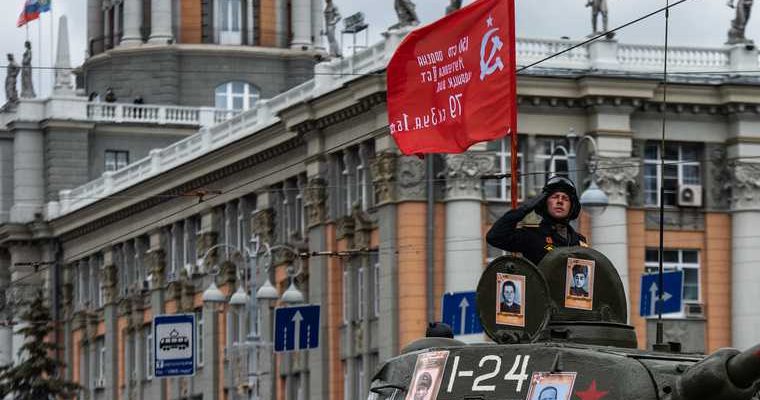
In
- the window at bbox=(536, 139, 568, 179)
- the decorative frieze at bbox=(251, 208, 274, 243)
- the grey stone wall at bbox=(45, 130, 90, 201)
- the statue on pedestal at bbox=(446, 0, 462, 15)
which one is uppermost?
the statue on pedestal at bbox=(446, 0, 462, 15)

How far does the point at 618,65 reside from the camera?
61.4 metres

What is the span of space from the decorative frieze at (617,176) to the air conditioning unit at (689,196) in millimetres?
1332

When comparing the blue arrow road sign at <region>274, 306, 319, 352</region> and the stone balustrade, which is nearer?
the blue arrow road sign at <region>274, 306, 319, 352</region>

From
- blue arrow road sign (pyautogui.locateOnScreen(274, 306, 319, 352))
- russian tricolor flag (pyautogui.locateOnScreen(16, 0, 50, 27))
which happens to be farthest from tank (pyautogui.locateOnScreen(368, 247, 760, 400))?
russian tricolor flag (pyautogui.locateOnScreen(16, 0, 50, 27))

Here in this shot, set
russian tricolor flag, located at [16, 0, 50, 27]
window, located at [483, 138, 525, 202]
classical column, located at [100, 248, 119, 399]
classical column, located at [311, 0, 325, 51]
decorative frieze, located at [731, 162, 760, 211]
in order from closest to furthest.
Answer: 1. window, located at [483, 138, 525, 202]
2. decorative frieze, located at [731, 162, 760, 211]
3. classical column, located at [100, 248, 119, 399]
4. russian tricolor flag, located at [16, 0, 50, 27]
5. classical column, located at [311, 0, 325, 51]

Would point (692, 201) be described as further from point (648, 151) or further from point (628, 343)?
point (628, 343)

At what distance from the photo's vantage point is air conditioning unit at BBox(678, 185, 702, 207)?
61719mm

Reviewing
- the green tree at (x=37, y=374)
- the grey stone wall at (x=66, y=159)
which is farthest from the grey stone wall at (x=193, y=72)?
the green tree at (x=37, y=374)

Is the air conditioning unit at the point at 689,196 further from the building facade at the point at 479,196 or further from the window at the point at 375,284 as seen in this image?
the window at the point at 375,284

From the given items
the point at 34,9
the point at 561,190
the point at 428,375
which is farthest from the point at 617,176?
the point at 428,375

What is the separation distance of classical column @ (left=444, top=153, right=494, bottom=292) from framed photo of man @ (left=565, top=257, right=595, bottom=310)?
139ft

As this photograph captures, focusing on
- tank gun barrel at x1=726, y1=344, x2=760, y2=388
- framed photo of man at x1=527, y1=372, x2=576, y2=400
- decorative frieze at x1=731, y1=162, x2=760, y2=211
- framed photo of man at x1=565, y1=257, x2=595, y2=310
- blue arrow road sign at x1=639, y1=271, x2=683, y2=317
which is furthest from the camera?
decorative frieze at x1=731, y1=162, x2=760, y2=211

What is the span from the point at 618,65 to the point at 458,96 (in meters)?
32.8

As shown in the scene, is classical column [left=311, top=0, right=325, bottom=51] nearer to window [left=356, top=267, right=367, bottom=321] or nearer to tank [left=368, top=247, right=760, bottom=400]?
window [left=356, top=267, right=367, bottom=321]
